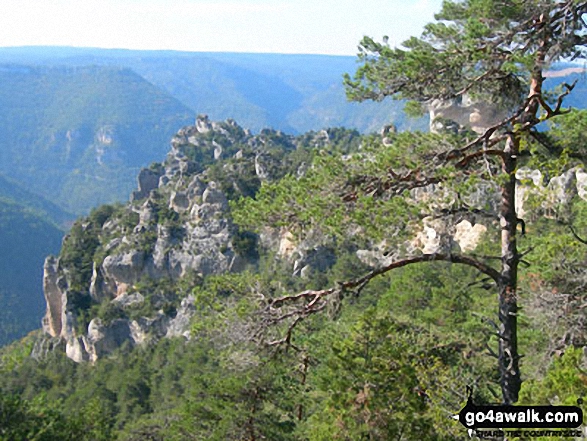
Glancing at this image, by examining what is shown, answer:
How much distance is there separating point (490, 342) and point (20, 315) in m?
99.6

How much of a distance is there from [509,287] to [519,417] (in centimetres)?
174

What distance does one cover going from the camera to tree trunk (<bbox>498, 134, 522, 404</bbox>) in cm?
660

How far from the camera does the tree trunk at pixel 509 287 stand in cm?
660

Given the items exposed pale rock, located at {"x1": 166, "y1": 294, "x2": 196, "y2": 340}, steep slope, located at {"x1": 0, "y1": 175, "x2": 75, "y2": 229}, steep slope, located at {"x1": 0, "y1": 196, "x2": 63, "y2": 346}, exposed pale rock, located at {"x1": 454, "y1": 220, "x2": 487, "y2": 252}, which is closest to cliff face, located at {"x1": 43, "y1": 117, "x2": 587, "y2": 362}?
exposed pale rock, located at {"x1": 166, "y1": 294, "x2": 196, "y2": 340}

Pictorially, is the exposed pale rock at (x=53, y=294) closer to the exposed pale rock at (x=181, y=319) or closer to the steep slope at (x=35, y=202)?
the exposed pale rock at (x=181, y=319)

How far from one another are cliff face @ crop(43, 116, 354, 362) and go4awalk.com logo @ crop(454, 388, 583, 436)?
3506cm

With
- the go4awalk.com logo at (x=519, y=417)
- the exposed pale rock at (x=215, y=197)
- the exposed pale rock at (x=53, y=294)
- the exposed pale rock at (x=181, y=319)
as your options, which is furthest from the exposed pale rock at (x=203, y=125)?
the go4awalk.com logo at (x=519, y=417)

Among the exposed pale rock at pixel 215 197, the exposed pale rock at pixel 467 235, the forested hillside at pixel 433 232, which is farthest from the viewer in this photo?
the exposed pale rock at pixel 215 197

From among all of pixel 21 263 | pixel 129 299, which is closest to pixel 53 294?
pixel 129 299

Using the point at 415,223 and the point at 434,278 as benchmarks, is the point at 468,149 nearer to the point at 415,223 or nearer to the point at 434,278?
the point at 415,223

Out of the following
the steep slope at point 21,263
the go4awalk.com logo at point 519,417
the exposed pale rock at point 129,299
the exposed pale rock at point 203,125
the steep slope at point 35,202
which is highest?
the exposed pale rock at point 203,125

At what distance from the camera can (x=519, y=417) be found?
536cm

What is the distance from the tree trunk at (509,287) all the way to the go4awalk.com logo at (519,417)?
924 millimetres

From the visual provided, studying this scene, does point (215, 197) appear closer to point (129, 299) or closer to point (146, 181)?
point (129, 299)
